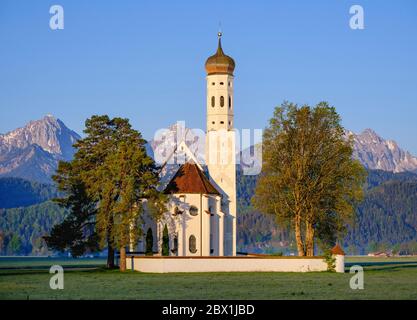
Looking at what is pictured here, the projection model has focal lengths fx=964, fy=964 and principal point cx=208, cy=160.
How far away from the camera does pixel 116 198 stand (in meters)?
87.2

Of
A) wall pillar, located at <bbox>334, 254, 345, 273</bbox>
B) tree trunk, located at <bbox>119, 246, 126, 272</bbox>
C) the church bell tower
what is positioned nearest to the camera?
wall pillar, located at <bbox>334, 254, 345, 273</bbox>

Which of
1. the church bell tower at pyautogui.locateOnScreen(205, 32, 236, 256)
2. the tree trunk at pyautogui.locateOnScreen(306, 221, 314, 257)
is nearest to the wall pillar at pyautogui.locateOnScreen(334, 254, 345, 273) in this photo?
the tree trunk at pyautogui.locateOnScreen(306, 221, 314, 257)

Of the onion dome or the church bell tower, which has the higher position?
the onion dome

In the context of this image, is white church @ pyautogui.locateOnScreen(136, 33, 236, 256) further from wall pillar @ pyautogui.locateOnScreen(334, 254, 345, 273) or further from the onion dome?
wall pillar @ pyautogui.locateOnScreen(334, 254, 345, 273)

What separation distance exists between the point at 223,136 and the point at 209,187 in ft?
22.5

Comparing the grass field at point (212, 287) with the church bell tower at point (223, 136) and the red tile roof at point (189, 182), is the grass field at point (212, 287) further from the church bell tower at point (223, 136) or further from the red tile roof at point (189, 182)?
the church bell tower at point (223, 136)

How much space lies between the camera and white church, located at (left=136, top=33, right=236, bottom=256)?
9438 cm

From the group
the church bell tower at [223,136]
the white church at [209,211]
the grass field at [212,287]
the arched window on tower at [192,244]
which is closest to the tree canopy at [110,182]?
the white church at [209,211]

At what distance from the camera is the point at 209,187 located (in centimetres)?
9719

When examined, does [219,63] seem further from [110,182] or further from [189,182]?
[110,182]

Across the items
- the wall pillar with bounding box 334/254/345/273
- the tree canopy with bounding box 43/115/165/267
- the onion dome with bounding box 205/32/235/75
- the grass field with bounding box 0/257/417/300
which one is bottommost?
the grass field with bounding box 0/257/417/300

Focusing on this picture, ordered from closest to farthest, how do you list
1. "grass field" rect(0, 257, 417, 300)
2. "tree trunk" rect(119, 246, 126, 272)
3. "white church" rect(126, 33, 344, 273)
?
"grass field" rect(0, 257, 417, 300) < "white church" rect(126, 33, 344, 273) < "tree trunk" rect(119, 246, 126, 272)

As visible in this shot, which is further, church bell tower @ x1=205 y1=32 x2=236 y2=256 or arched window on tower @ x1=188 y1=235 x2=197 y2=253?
church bell tower @ x1=205 y1=32 x2=236 y2=256
